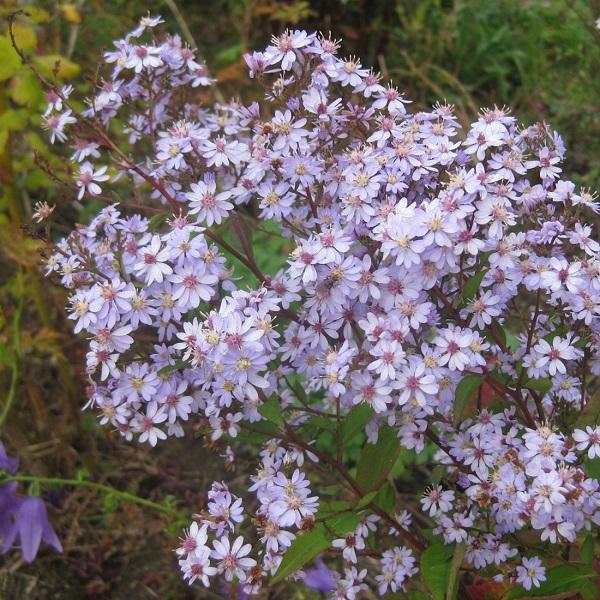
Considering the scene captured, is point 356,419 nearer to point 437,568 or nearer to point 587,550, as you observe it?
point 437,568

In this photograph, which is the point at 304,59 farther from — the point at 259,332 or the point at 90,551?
the point at 90,551

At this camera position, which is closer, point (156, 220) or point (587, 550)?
point (587, 550)

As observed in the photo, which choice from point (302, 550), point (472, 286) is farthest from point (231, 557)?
point (472, 286)

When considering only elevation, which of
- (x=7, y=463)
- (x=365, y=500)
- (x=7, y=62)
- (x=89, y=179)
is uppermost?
(x=7, y=62)

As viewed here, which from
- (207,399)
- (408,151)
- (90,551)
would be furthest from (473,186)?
(90,551)

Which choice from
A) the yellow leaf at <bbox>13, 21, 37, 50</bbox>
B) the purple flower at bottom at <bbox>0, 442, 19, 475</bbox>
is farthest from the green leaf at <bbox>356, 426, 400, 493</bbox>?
the yellow leaf at <bbox>13, 21, 37, 50</bbox>

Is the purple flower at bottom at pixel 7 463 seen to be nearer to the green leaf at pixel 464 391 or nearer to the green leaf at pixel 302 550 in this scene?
the green leaf at pixel 302 550
